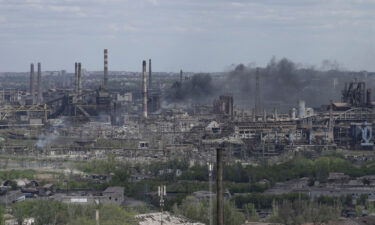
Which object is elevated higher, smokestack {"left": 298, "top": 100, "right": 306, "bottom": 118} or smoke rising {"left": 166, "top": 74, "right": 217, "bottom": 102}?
smoke rising {"left": 166, "top": 74, "right": 217, "bottom": 102}

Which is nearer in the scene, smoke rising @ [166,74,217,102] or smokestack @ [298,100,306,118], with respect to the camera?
smokestack @ [298,100,306,118]

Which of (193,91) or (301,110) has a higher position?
(193,91)

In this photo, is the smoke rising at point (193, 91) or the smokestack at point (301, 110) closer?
the smokestack at point (301, 110)

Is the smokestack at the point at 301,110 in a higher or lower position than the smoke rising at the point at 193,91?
lower

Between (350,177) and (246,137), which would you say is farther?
(246,137)

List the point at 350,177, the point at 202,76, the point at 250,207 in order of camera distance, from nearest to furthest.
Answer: the point at 250,207
the point at 350,177
the point at 202,76

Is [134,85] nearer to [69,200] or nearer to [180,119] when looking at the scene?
[180,119]

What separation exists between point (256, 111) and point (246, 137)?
11214 mm

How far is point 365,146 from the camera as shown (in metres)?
54.0

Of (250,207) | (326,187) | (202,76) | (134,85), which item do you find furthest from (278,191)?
(134,85)

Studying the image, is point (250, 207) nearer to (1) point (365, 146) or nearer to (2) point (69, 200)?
(2) point (69, 200)

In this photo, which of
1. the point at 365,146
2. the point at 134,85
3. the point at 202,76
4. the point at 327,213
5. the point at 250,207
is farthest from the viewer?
the point at 134,85

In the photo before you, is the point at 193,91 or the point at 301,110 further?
the point at 193,91

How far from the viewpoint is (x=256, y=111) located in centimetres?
6606
